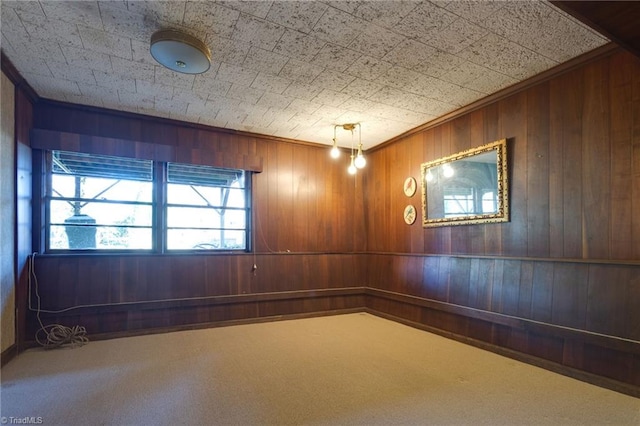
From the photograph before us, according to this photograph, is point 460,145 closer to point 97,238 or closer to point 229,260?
point 229,260

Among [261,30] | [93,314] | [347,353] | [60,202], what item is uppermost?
[261,30]

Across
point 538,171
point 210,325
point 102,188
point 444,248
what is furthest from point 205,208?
point 538,171

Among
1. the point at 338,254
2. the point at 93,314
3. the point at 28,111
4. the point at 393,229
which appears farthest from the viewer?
the point at 338,254

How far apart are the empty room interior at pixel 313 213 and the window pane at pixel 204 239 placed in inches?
1.0

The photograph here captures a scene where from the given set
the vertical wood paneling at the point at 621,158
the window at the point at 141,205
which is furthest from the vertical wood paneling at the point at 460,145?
the window at the point at 141,205

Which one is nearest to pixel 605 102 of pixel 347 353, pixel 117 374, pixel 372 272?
pixel 347 353

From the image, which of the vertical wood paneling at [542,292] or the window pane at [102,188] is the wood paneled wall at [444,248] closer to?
the vertical wood paneling at [542,292]

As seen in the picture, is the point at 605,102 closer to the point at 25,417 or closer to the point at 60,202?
the point at 25,417

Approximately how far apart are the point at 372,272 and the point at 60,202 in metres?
3.95

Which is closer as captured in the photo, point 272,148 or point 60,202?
point 60,202

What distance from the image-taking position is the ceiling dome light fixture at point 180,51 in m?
2.29

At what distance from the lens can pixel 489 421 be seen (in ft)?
6.26

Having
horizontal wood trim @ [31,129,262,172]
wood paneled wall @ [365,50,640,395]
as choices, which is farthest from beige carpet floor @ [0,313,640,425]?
horizontal wood trim @ [31,129,262,172]

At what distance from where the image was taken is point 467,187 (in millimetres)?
3600
